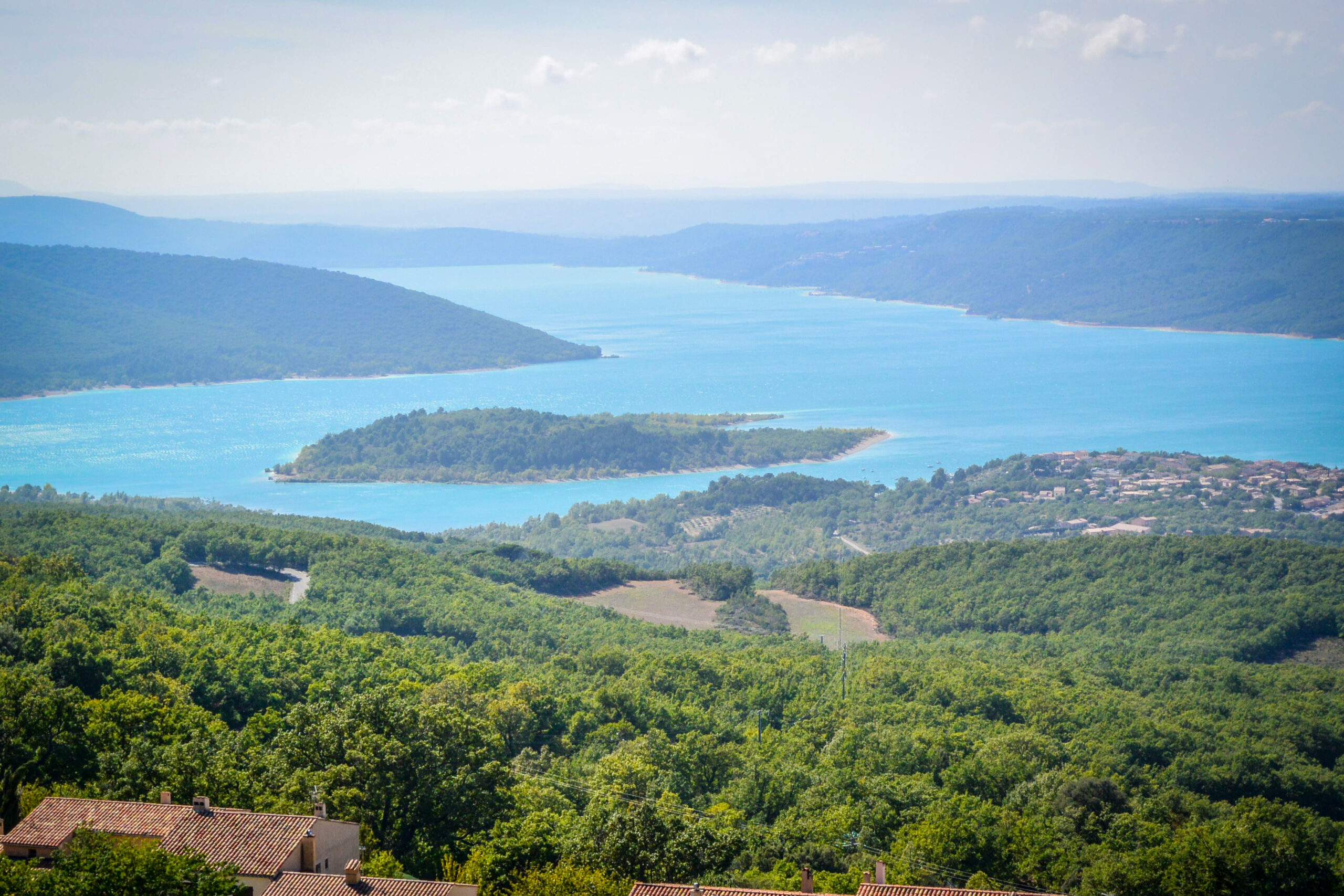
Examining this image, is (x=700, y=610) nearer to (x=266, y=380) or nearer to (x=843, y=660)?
(x=843, y=660)

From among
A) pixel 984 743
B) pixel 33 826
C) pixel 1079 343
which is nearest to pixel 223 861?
pixel 33 826

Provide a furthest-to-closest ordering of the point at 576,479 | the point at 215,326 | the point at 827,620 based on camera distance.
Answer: the point at 215,326 < the point at 576,479 < the point at 827,620

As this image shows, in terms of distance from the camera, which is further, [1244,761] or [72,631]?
[1244,761]

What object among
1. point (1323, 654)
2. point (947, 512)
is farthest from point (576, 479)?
point (1323, 654)

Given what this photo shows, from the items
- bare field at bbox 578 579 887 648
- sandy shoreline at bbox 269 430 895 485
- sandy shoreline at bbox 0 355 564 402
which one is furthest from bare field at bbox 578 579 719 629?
sandy shoreline at bbox 0 355 564 402

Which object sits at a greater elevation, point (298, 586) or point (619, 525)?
point (298, 586)

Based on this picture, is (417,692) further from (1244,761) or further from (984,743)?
(1244,761)

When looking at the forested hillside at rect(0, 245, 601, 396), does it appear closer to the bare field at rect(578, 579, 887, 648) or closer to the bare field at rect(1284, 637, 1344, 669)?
the bare field at rect(578, 579, 887, 648)
